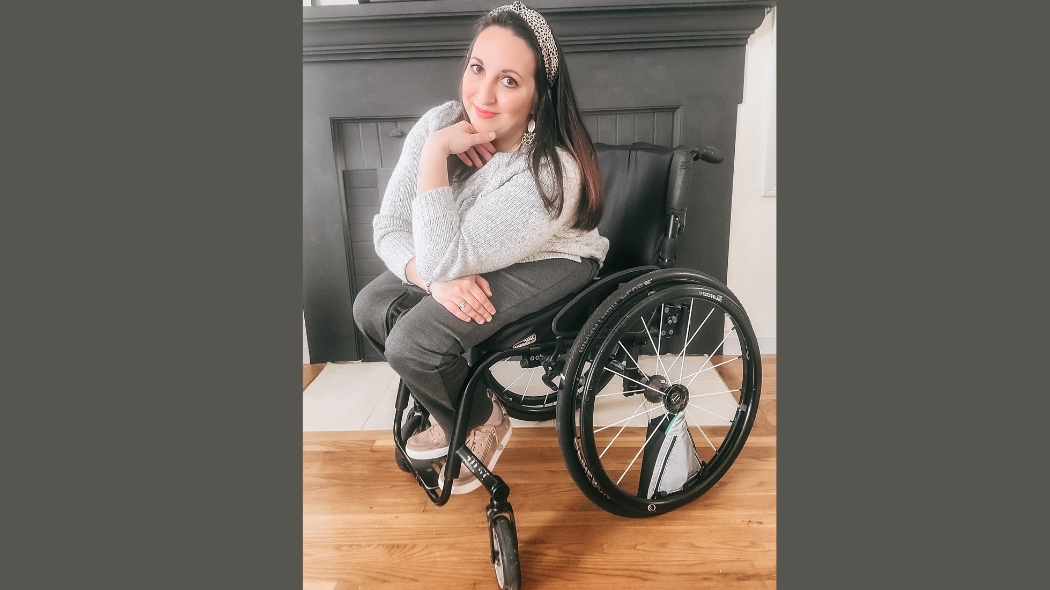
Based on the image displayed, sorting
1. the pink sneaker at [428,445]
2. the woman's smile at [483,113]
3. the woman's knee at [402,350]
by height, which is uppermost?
the woman's smile at [483,113]

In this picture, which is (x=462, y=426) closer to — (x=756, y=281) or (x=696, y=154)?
(x=696, y=154)

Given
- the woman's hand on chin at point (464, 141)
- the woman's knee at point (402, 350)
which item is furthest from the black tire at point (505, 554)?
the woman's hand on chin at point (464, 141)

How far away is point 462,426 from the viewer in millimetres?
962

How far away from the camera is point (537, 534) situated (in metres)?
1.04

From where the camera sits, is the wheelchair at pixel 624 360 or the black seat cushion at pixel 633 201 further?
the black seat cushion at pixel 633 201

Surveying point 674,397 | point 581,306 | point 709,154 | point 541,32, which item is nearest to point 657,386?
point 674,397

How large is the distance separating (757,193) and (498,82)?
849mm

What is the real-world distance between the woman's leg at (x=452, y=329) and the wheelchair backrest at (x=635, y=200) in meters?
0.21

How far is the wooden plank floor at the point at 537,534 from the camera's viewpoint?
3.10ft

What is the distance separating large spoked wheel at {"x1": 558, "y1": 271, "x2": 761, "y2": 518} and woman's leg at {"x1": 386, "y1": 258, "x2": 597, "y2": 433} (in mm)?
128

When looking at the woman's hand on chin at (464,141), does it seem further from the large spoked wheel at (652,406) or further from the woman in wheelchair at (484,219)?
the large spoked wheel at (652,406)

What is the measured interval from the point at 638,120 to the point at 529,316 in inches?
32.5

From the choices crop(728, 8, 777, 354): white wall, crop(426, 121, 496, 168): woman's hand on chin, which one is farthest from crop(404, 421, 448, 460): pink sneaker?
crop(728, 8, 777, 354): white wall

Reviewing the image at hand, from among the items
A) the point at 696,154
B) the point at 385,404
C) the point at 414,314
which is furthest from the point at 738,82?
the point at 385,404
